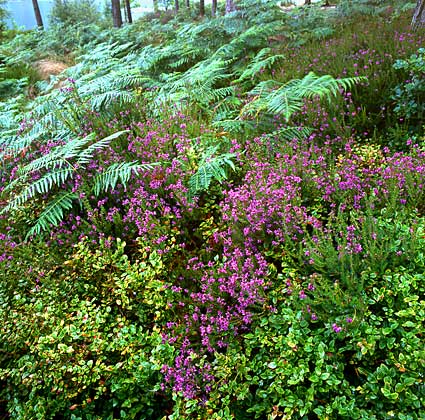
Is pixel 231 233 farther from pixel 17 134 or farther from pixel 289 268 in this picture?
pixel 17 134

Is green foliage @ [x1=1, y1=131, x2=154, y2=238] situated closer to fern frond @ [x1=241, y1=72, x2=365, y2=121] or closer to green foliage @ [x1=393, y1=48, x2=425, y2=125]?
fern frond @ [x1=241, y1=72, x2=365, y2=121]

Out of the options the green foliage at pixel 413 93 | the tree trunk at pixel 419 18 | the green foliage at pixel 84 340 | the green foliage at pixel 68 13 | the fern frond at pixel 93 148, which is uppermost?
the green foliage at pixel 68 13

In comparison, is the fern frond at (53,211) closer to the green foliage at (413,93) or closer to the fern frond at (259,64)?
the fern frond at (259,64)

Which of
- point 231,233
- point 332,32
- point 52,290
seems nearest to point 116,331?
point 52,290

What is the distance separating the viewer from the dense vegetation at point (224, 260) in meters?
1.89

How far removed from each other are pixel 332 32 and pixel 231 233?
511 centimetres

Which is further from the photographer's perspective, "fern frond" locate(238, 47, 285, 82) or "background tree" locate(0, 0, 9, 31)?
"background tree" locate(0, 0, 9, 31)

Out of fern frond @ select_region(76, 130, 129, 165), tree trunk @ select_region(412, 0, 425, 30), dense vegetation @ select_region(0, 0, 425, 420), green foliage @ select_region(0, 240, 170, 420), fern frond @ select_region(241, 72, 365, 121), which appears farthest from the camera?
tree trunk @ select_region(412, 0, 425, 30)

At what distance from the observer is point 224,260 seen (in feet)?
8.01

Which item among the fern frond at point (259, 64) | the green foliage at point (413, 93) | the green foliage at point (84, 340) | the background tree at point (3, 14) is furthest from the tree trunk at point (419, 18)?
the background tree at point (3, 14)

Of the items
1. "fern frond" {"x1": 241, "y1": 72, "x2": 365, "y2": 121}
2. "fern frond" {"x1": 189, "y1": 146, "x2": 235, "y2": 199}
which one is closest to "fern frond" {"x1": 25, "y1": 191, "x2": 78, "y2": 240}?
"fern frond" {"x1": 189, "y1": 146, "x2": 235, "y2": 199}

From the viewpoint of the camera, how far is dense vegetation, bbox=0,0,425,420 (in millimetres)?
1886

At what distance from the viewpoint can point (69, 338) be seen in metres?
2.24

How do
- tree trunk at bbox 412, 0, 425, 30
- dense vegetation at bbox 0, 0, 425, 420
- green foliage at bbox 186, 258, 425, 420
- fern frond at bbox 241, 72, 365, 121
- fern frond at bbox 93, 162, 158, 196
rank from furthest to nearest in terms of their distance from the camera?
tree trunk at bbox 412, 0, 425, 30, fern frond at bbox 241, 72, 365, 121, fern frond at bbox 93, 162, 158, 196, dense vegetation at bbox 0, 0, 425, 420, green foliage at bbox 186, 258, 425, 420
